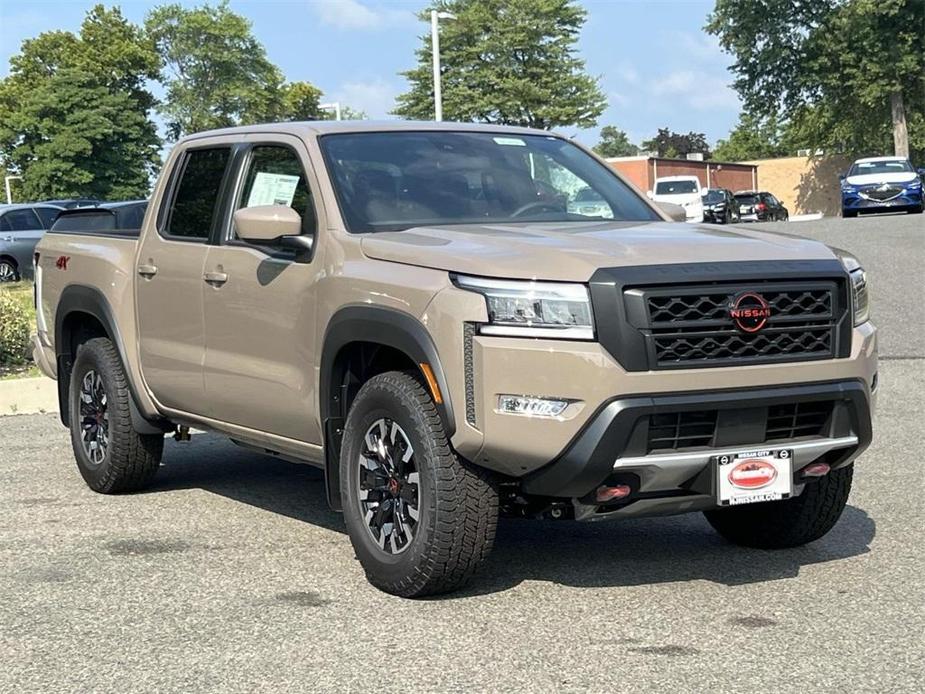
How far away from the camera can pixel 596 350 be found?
4.79m

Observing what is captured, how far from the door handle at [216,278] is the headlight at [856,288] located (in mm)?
2746

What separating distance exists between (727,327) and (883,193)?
31714 mm

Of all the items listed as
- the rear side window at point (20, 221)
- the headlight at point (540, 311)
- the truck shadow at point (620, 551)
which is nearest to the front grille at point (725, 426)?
the headlight at point (540, 311)

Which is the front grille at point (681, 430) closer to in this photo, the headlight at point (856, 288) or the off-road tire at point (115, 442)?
the headlight at point (856, 288)

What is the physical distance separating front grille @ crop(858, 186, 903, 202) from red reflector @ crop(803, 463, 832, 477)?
31152mm

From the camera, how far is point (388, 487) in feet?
17.7

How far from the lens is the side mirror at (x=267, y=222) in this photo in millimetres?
5742

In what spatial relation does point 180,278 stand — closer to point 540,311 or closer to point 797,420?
point 540,311

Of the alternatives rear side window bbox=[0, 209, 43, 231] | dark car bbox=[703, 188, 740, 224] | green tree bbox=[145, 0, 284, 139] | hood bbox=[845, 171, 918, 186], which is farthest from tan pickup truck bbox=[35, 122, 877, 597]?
green tree bbox=[145, 0, 284, 139]

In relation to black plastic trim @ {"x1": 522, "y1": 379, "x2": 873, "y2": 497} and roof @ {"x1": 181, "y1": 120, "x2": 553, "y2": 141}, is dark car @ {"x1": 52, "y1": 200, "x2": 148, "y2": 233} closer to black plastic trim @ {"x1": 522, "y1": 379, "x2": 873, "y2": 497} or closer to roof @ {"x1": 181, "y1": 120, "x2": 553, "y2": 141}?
roof @ {"x1": 181, "y1": 120, "x2": 553, "y2": 141}

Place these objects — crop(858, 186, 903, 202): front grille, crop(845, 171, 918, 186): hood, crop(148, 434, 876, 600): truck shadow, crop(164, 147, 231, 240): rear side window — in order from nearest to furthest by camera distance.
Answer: crop(148, 434, 876, 600): truck shadow < crop(164, 147, 231, 240): rear side window < crop(858, 186, 903, 202): front grille < crop(845, 171, 918, 186): hood

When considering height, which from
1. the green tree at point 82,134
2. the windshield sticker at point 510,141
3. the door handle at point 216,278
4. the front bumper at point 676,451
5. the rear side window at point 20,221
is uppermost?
the green tree at point 82,134

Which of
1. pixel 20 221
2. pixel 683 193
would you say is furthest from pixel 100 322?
pixel 683 193

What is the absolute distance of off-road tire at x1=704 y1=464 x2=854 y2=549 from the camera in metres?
5.84
